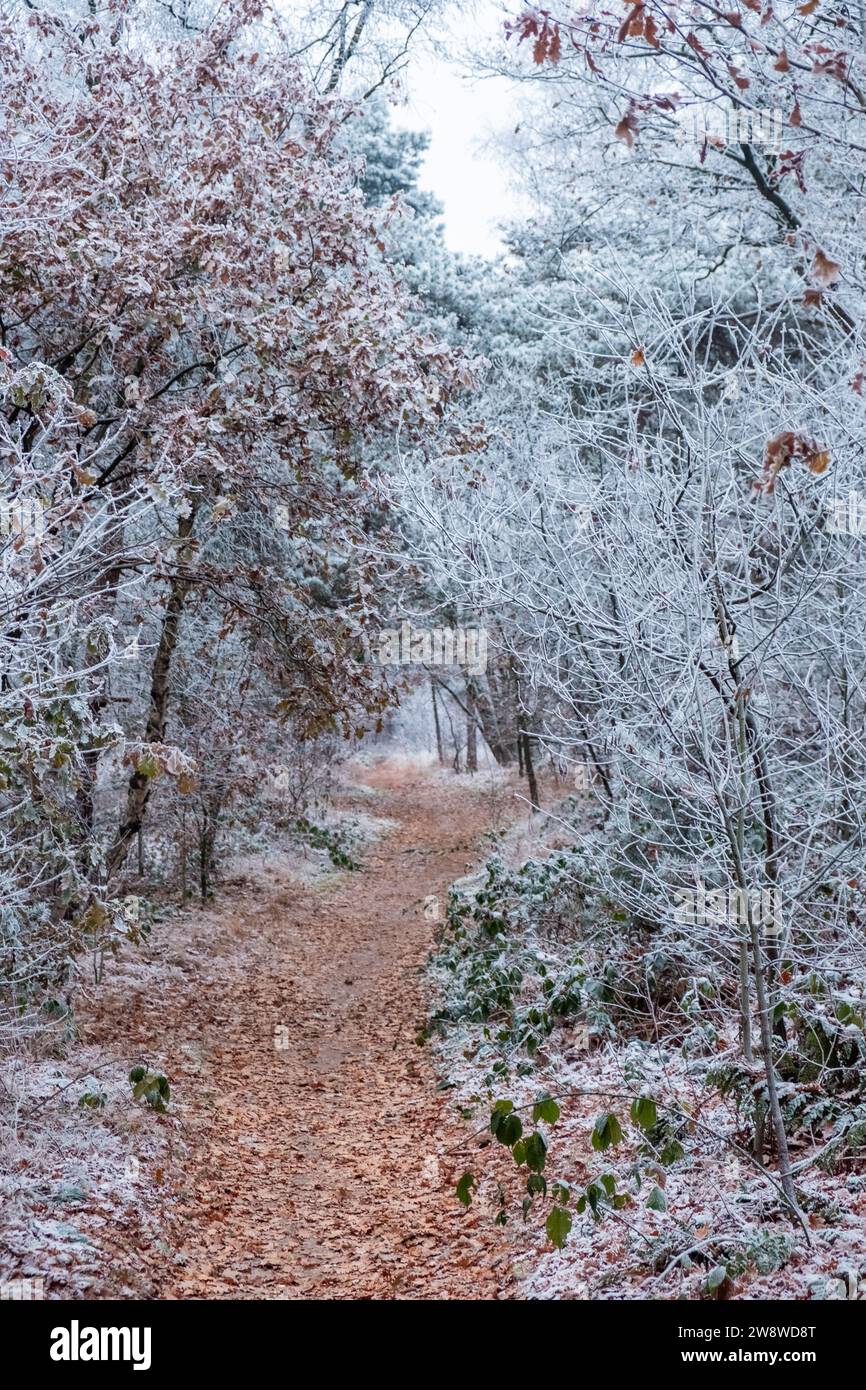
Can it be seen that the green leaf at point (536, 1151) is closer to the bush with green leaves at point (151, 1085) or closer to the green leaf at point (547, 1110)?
the green leaf at point (547, 1110)

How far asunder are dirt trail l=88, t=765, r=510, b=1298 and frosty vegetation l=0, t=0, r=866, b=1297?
47cm

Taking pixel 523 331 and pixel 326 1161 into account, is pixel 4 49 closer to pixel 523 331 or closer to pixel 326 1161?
pixel 326 1161

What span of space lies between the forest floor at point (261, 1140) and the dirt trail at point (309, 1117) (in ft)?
0.05

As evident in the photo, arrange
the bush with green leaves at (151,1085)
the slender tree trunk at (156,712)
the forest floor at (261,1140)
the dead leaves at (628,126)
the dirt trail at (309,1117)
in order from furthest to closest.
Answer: the slender tree trunk at (156,712)
the bush with green leaves at (151,1085)
the dirt trail at (309,1117)
the forest floor at (261,1140)
the dead leaves at (628,126)

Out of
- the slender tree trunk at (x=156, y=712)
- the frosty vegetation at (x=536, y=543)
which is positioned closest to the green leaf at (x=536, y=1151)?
the frosty vegetation at (x=536, y=543)

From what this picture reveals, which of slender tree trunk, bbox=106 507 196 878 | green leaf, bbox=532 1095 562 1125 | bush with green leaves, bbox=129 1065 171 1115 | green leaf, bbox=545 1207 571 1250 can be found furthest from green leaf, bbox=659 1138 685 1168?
slender tree trunk, bbox=106 507 196 878

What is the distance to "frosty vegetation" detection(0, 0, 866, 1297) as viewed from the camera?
4.53 metres

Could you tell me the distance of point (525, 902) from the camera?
32.8 ft

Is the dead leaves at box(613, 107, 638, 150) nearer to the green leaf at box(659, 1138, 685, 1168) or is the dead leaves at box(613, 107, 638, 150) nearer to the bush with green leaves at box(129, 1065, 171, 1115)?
the green leaf at box(659, 1138, 685, 1168)

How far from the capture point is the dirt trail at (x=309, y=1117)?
543 centimetres

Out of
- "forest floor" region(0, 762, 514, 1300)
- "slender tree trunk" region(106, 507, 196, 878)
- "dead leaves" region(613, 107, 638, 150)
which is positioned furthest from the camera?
"slender tree trunk" region(106, 507, 196, 878)

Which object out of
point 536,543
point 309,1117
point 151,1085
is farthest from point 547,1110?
point 309,1117

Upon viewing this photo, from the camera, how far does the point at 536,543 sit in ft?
22.4
